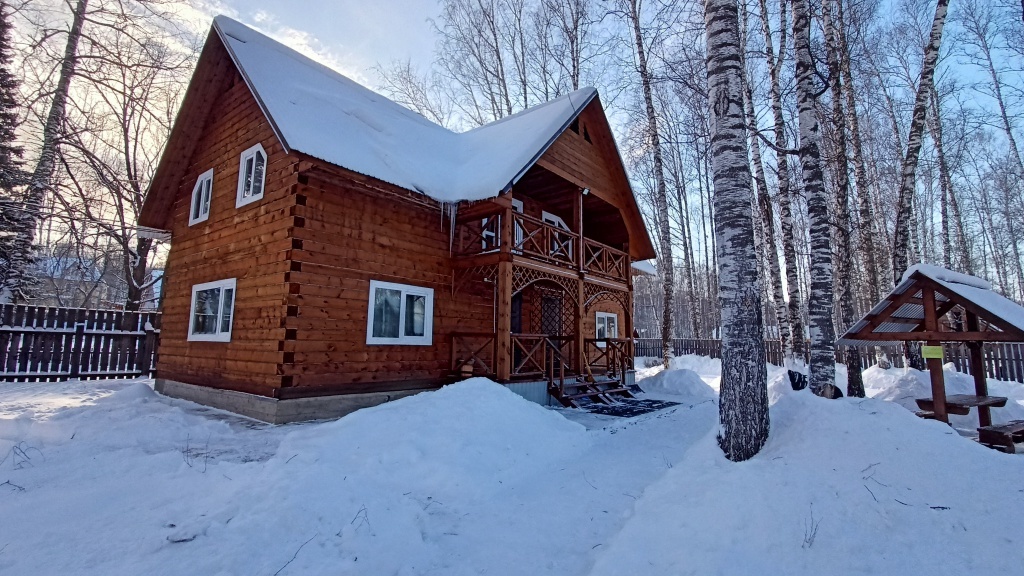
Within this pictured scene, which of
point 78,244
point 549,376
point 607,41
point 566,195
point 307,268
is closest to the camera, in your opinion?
point 607,41

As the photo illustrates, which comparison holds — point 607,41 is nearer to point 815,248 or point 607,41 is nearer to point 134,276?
point 815,248

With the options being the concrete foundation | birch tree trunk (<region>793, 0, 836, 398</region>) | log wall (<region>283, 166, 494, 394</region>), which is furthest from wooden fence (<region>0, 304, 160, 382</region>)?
birch tree trunk (<region>793, 0, 836, 398</region>)

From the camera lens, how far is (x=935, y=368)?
18.7 feet

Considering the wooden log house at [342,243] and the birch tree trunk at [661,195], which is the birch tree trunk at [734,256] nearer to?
the wooden log house at [342,243]

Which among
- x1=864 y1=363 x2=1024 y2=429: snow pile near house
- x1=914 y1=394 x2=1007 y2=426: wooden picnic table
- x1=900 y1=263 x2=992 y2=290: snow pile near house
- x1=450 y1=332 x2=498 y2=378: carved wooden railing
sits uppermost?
x1=900 y1=263 x2=992 y2=290: snow pile near house

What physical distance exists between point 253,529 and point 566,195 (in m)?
11.5

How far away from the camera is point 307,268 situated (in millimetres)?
8227

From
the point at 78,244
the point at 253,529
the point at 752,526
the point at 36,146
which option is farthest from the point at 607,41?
the point at 78,244

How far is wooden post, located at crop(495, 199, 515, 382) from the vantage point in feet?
31.3

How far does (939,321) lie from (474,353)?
7.65 m

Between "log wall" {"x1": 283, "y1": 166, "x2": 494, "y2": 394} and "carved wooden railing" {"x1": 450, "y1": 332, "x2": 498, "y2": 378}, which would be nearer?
"log wall" {"x1": 283, "y1": 166, "x2": 494, "y2": 394}

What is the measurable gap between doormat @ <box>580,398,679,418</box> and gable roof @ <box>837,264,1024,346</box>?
4.34 m

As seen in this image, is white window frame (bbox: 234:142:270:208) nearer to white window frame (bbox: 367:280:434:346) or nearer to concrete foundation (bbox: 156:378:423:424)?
white window frame (bbox: 367:280:434:346)

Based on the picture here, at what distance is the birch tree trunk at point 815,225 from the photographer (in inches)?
253
